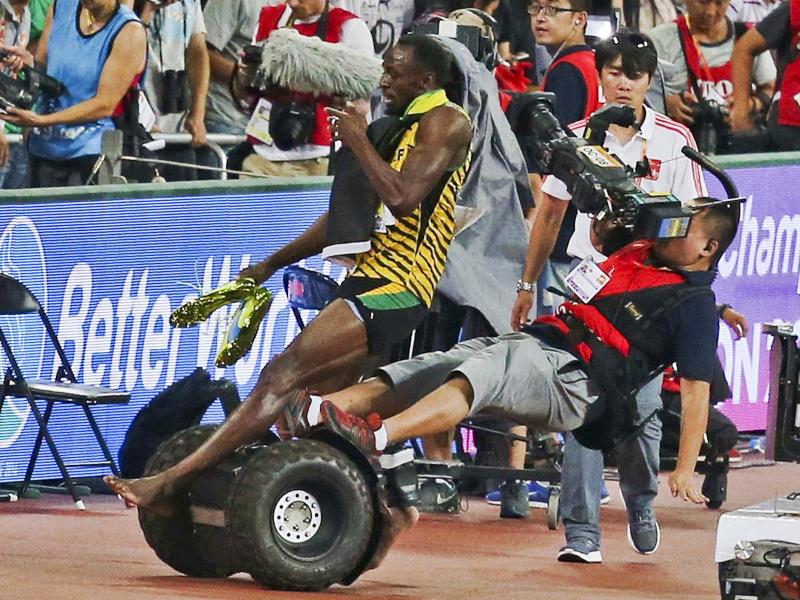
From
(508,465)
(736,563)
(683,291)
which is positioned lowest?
(508,465)

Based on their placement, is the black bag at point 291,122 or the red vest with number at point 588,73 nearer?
the red vest with number at point 588,73

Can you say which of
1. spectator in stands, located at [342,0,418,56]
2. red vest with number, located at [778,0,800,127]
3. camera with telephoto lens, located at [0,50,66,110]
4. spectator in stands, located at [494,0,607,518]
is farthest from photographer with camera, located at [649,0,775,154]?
camera with telephoto lens, located at [0,50,66,110]

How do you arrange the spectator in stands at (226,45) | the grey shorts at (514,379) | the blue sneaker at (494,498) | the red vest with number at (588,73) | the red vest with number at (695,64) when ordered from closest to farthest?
the grey shorts at (514,379) < the red vest with number at (588,73) < the blue sneaker at (494,498) < the spectator in stands at (226,45) < the red vest with number at (695,64)

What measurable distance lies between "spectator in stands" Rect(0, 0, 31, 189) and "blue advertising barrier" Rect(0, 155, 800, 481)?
118cm

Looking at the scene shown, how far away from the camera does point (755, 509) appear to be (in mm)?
7152

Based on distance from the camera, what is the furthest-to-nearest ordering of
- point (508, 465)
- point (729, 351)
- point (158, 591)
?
point (729, 351) → point (508, 465) → point (158, 591)

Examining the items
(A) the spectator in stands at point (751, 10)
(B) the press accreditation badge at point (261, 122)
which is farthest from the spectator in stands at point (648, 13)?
(B) the press accreditation badge at point (261, 122)

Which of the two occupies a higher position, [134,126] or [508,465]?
[134,126]

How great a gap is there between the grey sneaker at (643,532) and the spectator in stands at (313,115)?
12.0 ft

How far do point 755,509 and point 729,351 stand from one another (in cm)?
540

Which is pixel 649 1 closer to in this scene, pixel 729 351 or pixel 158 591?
pixel 729 351

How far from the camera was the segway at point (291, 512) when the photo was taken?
750 centimetres

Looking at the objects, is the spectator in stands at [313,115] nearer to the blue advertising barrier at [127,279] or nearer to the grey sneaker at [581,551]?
the blue advertising barrier at [127,279]

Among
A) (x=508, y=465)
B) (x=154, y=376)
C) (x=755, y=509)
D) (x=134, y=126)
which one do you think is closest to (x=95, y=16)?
(x=134, y=126)
